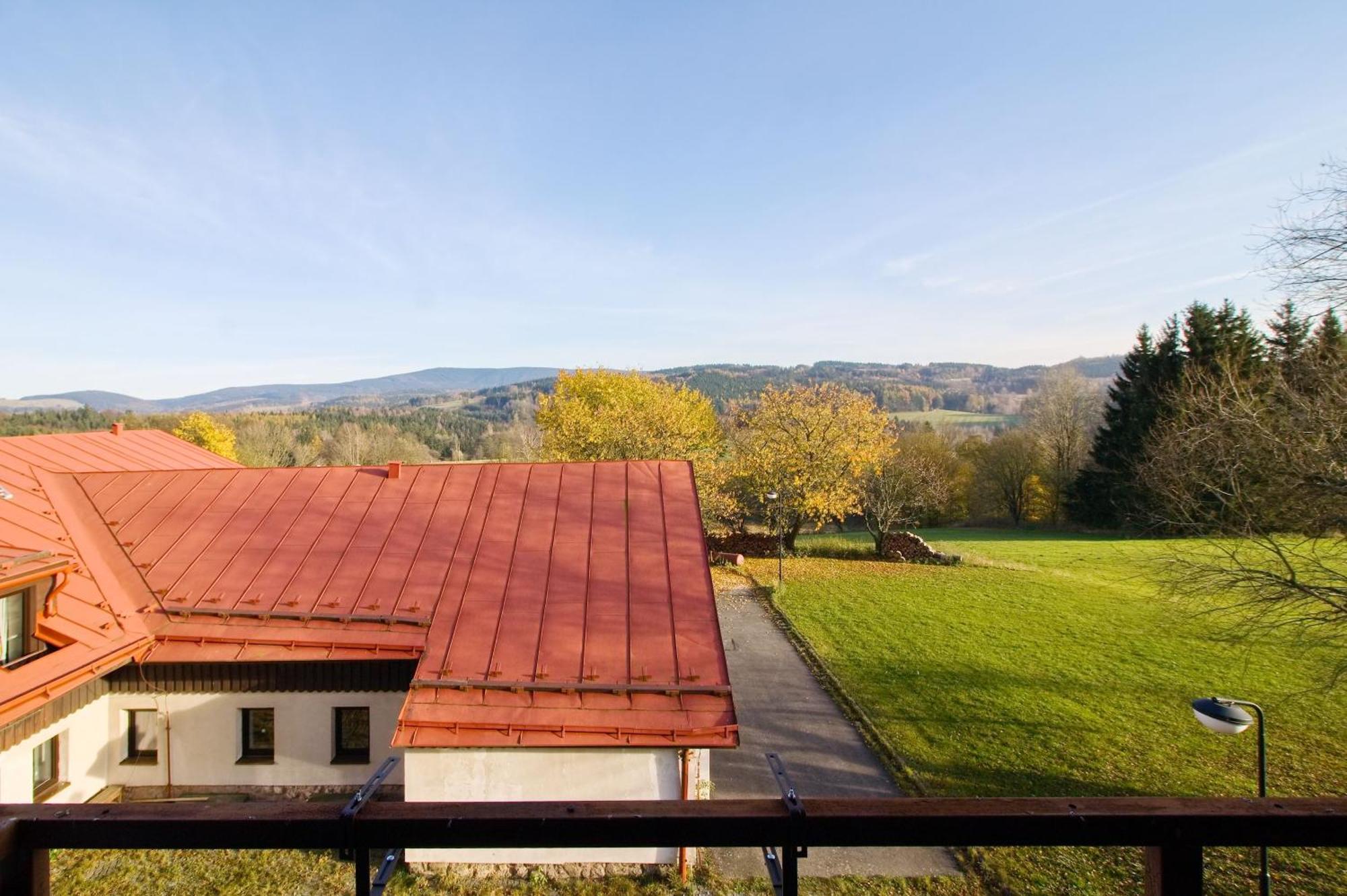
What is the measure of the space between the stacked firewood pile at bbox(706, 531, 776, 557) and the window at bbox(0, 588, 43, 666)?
22.8 metres

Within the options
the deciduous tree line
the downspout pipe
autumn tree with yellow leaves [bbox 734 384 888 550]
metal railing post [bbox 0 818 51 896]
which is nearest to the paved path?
the downspout pipe

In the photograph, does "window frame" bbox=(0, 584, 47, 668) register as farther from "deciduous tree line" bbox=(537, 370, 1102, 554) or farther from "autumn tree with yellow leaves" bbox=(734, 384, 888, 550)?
"autumn tree with yellow leaves" bbox=(734, 384, 888, 550)

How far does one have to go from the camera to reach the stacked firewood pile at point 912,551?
1035 inches

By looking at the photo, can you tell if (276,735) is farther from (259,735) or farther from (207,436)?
(207,436)

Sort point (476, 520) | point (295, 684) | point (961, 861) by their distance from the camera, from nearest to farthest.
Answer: point (961, 861) → point (295, 684) → point (476, 520)

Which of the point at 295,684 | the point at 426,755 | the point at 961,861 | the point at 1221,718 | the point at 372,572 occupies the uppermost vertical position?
the point at 372,572

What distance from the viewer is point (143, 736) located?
9.59 m

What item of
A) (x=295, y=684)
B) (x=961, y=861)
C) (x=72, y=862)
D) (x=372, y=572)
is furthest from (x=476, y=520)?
(x=961, y=861)

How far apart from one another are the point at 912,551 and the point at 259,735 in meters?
24.0

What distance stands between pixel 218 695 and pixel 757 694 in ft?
32.5

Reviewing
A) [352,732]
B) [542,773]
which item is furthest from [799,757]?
[352,732]

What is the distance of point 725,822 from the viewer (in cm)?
149

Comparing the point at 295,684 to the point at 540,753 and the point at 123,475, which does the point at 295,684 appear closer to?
the point at 540,753

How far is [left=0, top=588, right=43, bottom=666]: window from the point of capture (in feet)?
24.9
